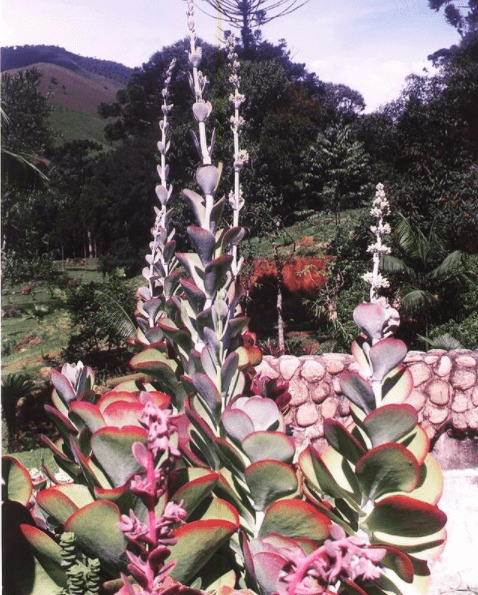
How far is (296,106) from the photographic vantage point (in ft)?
64.7

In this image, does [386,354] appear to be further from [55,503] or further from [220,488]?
[55,503]

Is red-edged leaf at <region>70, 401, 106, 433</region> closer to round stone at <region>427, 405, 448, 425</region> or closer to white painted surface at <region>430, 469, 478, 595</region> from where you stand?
white painted surface at <region>430, 469, 478, 595</region>

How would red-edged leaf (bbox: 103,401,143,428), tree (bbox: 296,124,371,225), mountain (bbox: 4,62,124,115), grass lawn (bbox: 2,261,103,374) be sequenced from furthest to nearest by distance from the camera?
tree (bbox: 296,124,371,225)
mountain (bbox: 4,62,124,115)
grass lawn (bbox: 2,261,103,374)
red-edged leaf (bbox: 103,401,143,428)

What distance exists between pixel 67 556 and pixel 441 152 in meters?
10.3

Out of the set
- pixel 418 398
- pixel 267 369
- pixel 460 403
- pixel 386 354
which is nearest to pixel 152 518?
pixel 386 354

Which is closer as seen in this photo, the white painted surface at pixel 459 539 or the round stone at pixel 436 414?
the white painted surface at pixel 459 539

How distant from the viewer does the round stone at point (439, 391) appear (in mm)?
4688

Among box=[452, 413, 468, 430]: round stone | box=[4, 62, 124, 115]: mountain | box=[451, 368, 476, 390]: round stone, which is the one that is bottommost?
box=[452, 413, 468, 430]: round stone

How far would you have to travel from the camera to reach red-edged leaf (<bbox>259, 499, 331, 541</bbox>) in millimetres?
878

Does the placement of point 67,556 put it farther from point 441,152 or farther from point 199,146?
point 441,152

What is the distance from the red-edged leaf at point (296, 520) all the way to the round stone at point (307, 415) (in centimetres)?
389

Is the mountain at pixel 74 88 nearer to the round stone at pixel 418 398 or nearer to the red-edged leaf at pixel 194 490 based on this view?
the round stone at pixel 418 398

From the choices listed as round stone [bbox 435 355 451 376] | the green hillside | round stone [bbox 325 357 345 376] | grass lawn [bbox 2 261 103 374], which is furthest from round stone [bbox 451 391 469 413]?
the green hillside

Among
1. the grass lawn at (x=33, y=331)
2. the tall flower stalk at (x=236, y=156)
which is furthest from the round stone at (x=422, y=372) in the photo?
the grass lawn at (x=33, y=331)
